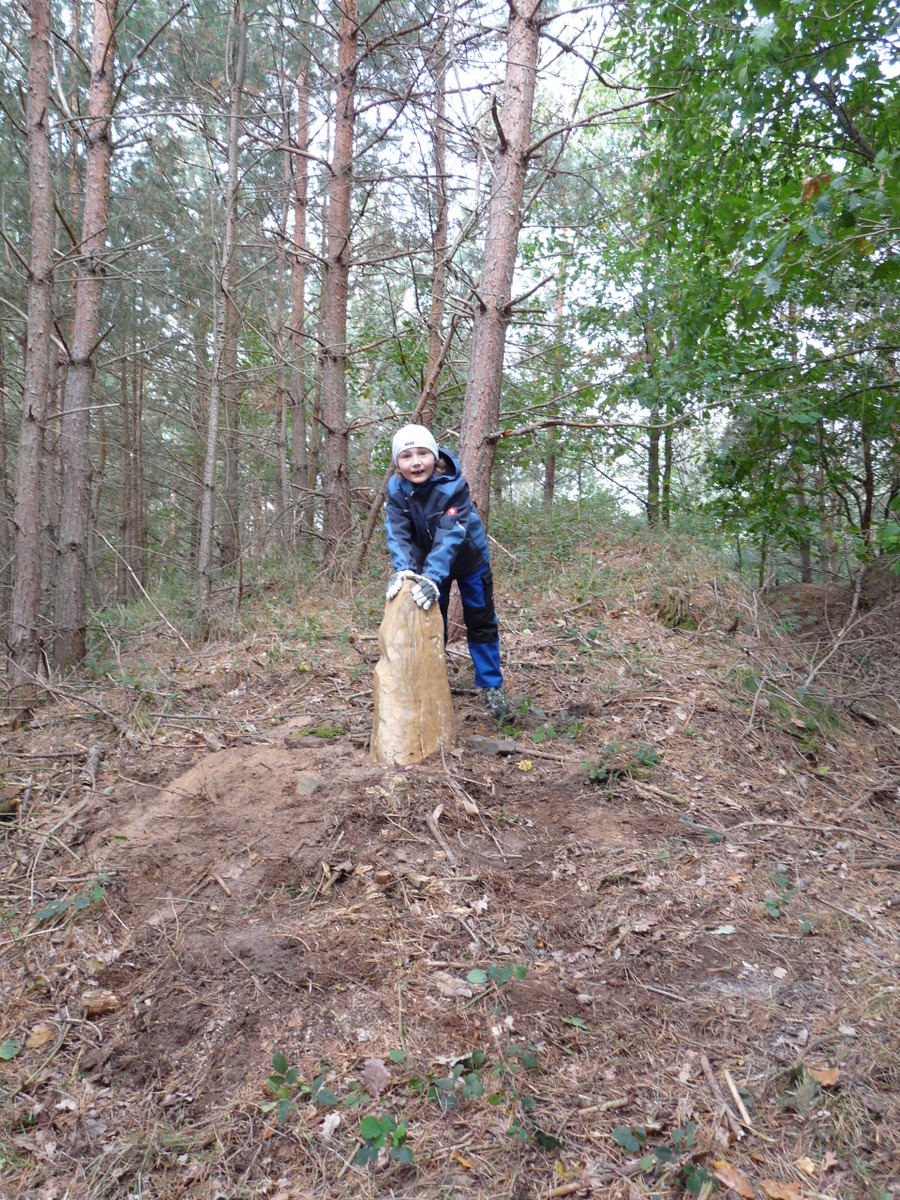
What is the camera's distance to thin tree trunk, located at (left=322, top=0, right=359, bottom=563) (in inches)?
337

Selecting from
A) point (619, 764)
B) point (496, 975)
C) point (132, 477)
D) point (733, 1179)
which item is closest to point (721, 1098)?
point (733, 1179)

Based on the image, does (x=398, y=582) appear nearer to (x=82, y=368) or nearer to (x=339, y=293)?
(x=82, y=368)

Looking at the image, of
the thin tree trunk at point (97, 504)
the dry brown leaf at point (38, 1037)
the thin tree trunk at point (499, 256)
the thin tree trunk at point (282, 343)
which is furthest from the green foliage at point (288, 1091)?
the thin tree trunk at point (97, 504)

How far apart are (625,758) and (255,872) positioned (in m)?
2.15

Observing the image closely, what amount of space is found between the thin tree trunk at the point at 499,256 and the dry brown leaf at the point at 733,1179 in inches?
183

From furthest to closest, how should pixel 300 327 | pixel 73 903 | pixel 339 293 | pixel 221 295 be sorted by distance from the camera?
pixel 300 327 < pixel 339 293 < pixel 221 295 < pixel 73 903

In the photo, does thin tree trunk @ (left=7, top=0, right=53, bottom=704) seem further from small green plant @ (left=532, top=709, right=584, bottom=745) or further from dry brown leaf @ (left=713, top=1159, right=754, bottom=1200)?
dry brown leaf @ (left=713, top=1159, right=754, bottom=1200)

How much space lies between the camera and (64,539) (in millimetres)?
6875

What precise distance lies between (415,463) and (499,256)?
257 cm

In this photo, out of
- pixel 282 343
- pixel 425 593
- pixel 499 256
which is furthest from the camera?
pixel 282 343

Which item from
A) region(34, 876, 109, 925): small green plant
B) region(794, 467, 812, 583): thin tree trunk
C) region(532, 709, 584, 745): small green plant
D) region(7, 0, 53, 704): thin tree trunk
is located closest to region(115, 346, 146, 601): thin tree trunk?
region(7, 0, 53, 704): thin tree trunk

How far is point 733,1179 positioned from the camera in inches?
78.0

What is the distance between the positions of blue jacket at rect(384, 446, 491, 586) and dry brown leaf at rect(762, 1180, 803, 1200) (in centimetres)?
311

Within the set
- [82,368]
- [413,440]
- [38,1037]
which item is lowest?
[38,1037]
